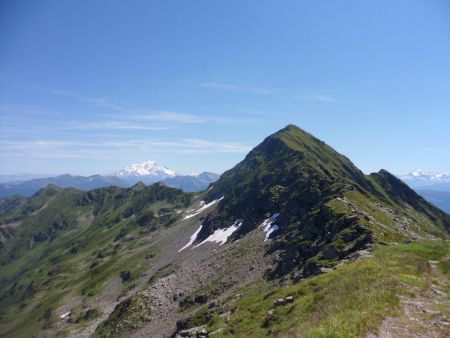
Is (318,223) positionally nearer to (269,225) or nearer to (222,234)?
(269,225)

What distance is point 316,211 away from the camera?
89.1 metres

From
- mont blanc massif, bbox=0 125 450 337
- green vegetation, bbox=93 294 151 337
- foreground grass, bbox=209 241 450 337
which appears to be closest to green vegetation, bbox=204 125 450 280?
mont blanc massif, bbox=0 125 450 337

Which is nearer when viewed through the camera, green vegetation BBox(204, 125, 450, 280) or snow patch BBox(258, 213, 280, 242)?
green vegetation BBox(204, 125, 450, 280)

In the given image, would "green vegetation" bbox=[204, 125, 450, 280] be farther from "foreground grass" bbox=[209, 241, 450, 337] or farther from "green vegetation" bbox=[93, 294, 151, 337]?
"green vegetation" bbox=[93, 294, 151, 337]

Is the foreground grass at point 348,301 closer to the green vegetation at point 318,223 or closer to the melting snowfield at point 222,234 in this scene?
the green vegetation at point 318,223

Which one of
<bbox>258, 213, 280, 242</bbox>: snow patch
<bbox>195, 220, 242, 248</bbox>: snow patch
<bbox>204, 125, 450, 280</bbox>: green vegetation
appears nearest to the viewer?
<bbox>204, 125, 450, 280</bbox>: green vegetation

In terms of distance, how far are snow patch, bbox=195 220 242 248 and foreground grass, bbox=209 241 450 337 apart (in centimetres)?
8494

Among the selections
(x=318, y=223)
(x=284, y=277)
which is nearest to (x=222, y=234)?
(x=318, y=223)

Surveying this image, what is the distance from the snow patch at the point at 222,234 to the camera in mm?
133625

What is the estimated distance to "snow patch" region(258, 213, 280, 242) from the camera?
339 feet

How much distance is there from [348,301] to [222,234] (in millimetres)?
113873

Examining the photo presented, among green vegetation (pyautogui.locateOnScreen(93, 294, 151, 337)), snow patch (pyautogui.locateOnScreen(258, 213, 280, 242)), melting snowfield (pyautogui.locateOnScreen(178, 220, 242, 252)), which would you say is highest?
snow patch (pyautogui.locateOnScreen(258, 213, 280, 242))

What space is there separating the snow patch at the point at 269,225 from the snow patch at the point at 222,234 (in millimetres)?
20694

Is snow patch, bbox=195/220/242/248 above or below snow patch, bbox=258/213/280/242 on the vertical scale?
below
